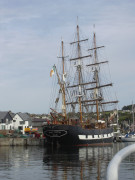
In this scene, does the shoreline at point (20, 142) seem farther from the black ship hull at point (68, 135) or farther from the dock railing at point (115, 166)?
the dock railing at point (115, 166)

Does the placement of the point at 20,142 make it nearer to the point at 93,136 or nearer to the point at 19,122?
the point at 93,136

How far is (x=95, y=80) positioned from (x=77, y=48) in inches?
519

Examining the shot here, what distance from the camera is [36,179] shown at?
85.1ft

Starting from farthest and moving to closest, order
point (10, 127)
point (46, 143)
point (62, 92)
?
point (10, 127) < point (62, 92) < point (46, 143)

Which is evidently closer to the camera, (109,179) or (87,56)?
(109,179)

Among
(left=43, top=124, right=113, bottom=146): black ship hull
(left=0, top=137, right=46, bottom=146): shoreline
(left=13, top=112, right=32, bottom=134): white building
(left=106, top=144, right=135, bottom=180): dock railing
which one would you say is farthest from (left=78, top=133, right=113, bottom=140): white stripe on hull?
(left=106, top=144, right=135, bottom=180): dock railing

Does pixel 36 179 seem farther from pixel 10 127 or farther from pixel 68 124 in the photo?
pixel 10 127

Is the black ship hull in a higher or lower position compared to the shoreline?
higher

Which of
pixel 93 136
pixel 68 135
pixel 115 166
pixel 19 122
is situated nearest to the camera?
pixel 115 166

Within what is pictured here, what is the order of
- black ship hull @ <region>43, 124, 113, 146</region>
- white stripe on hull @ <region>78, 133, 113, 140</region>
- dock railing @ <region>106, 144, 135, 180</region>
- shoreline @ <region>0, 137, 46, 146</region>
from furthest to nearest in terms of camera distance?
shoreline @ <region>0, 137, 46, 146</region>
white stripe on hull @ <region>78, 133, 113, 140</region>
black ship hull @ <region>43, 124, 113, 146</region>
dock railing @ <region>106, 144, 135, 180</region>

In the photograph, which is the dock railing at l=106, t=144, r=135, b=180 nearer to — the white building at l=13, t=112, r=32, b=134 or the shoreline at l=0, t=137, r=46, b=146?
the shoreline at l=0, t=137, r=46, b=146

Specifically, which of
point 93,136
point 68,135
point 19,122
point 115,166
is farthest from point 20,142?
point 115,166

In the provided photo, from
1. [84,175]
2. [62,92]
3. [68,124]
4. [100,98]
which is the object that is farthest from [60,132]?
[84,175]

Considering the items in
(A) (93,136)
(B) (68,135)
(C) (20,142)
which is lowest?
(C) (20,142)
